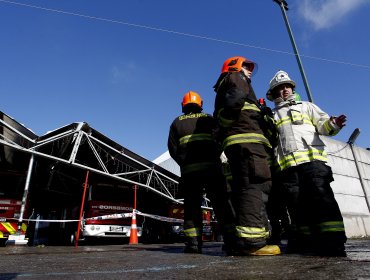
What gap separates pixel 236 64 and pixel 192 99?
1.02m

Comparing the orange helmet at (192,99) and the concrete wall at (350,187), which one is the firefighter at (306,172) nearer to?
the orange helmet at (192,99)

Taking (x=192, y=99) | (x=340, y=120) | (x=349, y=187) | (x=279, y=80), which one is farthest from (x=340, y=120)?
(x=349, y=187)

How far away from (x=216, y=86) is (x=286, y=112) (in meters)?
0.80

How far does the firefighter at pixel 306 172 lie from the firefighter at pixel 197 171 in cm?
76

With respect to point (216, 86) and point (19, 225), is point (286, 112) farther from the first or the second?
point (19, 225)

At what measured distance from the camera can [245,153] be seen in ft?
8.87

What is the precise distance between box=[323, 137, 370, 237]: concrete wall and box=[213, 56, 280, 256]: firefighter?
7.71 metres

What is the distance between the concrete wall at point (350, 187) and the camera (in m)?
9.40

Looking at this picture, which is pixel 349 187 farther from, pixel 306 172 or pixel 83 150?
pixel 83 150

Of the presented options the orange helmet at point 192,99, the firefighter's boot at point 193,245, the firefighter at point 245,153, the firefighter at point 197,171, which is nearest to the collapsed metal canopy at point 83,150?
the orange helmet at point 192,99

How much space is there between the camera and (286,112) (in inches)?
126

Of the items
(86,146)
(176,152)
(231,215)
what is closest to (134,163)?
(86,146)

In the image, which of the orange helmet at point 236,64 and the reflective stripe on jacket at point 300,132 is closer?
the reflective stripe on jacket at point 300,132

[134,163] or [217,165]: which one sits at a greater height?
[134,163]
